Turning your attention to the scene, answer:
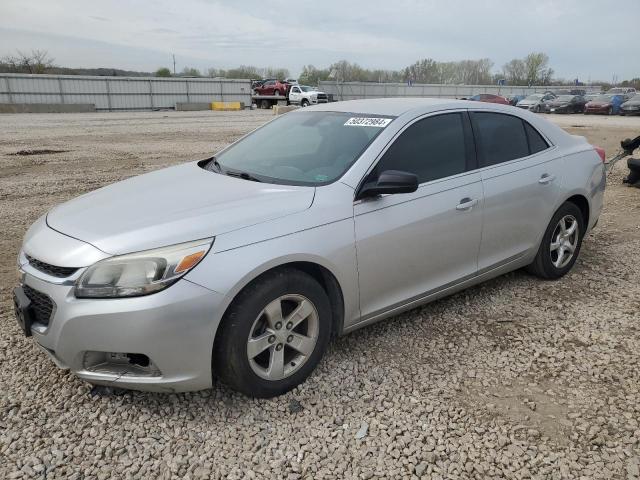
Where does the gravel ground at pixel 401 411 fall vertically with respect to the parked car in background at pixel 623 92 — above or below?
below

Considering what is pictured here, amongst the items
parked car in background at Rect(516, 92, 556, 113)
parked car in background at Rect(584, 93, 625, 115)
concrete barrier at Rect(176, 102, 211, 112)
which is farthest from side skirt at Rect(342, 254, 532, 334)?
parked car in background at Rect(584, 93, 625, 115)

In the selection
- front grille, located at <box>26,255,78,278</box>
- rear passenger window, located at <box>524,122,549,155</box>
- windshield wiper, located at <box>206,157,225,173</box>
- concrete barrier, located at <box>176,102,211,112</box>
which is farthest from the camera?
concrete barrier, located at <box>176,102,211,112</box>

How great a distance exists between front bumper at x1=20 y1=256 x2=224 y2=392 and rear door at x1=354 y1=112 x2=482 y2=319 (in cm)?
103

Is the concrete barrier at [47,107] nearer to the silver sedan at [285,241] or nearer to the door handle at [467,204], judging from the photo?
the silver sedan at [285,241]

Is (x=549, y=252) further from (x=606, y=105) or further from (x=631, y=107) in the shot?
(x=606, y=105)

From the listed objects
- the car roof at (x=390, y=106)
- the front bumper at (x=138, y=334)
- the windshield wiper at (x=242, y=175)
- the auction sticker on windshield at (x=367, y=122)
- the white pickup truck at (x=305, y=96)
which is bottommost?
the front bumper at (x=138, y=334)

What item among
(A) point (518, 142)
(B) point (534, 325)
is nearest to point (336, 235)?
(B) point (534, 325)

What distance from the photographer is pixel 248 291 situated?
2.62m

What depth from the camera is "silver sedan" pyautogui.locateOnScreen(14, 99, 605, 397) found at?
8.13 ft

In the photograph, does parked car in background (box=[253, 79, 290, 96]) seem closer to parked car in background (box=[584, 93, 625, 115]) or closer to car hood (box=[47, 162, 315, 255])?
parked car in background (box=[584, 93, 625, 115])

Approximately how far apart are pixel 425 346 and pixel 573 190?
206 cm

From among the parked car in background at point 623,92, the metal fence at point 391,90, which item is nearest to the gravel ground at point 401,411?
the parked car in background at point 623,92

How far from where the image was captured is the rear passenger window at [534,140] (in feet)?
14.2

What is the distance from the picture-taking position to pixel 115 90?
37062mm
